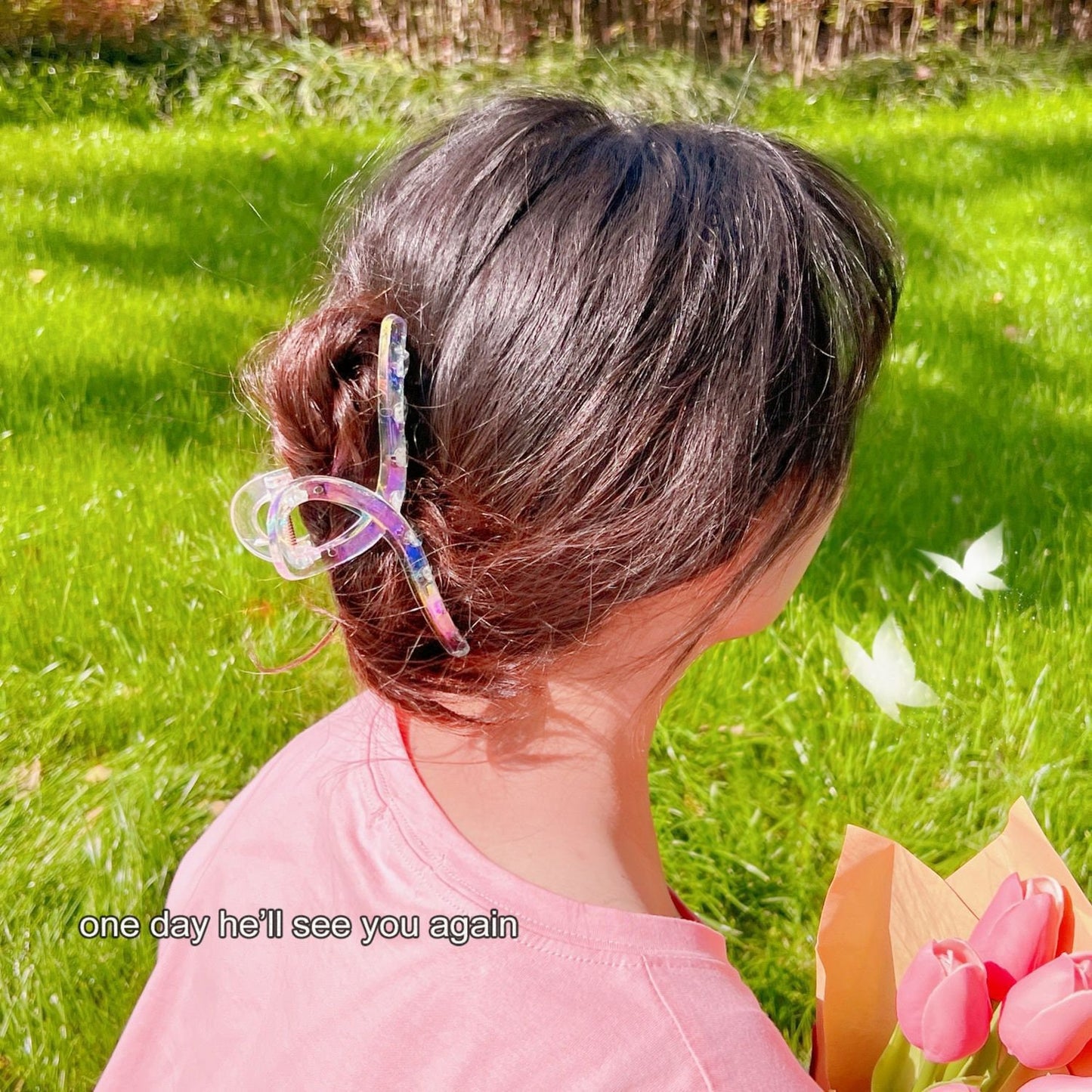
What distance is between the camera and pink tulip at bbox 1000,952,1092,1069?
698 mm

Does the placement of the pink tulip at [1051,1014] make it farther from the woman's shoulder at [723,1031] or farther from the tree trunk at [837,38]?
the tree trunk at [837,38]

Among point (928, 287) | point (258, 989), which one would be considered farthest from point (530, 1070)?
point (928, 287)

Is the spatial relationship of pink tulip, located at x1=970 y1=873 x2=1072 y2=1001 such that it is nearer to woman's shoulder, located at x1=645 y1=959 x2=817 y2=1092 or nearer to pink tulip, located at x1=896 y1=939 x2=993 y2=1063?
pink tulip, located at x1=896 y1=939 x2=993 y2=1063

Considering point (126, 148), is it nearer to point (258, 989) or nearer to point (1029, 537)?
point (1029, 537)

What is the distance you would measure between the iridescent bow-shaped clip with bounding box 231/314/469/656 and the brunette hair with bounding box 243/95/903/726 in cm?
2

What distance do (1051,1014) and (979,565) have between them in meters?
1.29

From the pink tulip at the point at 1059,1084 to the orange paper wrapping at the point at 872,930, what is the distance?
0.22 meters

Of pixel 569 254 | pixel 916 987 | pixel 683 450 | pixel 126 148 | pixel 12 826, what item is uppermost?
pixel 569 254

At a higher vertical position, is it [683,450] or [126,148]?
[683,450]

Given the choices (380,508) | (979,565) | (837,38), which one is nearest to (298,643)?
(979,565)

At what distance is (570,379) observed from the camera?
833 mm

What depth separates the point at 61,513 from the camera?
2414 millimetres

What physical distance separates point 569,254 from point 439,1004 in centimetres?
55

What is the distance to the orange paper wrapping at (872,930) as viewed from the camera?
3.05 ft
